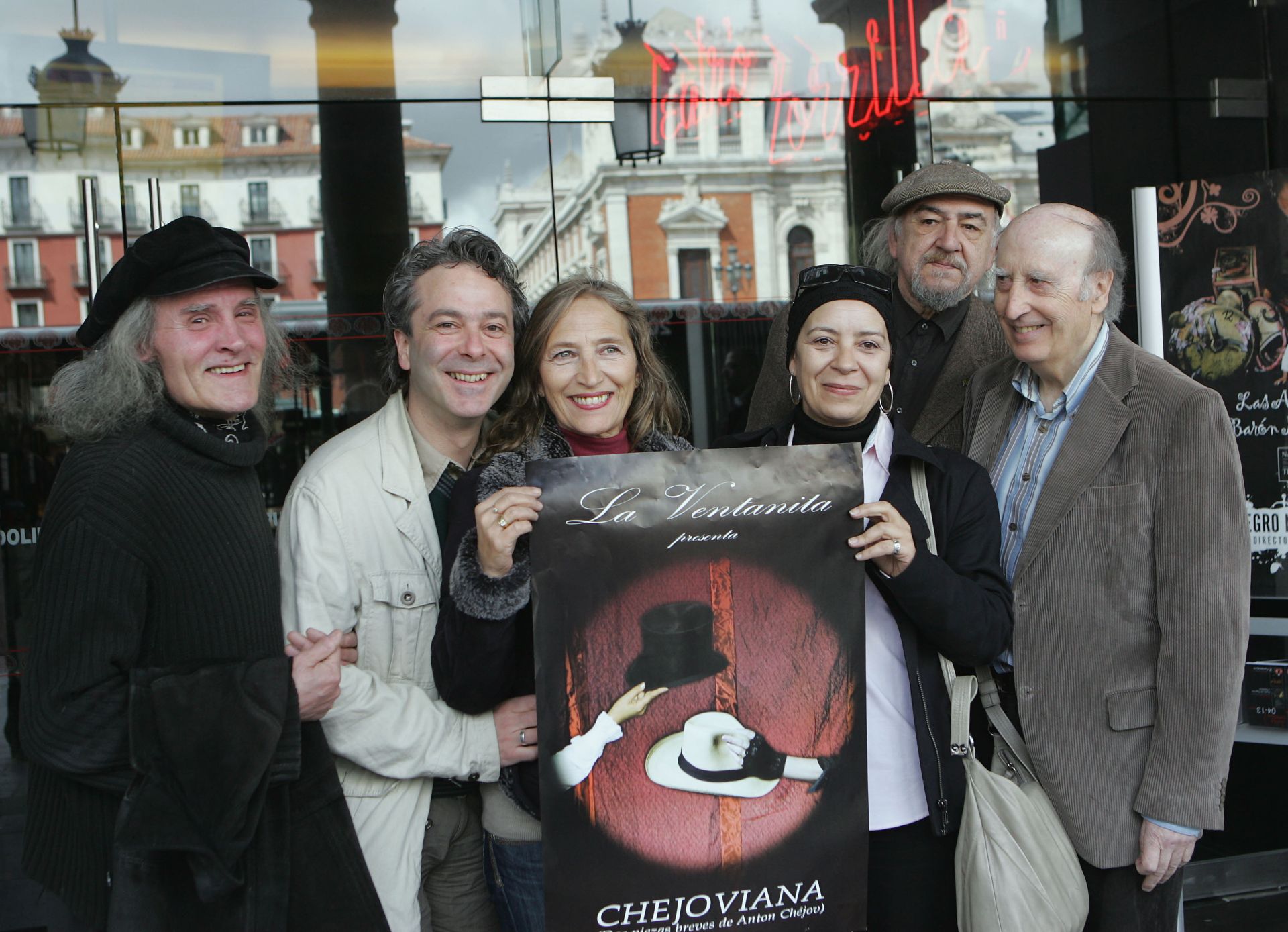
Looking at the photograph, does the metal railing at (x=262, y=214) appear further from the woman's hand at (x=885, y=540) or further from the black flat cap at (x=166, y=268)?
the woman's hand at (x=885, y=540)

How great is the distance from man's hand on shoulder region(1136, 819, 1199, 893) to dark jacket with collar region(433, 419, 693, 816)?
1.12m

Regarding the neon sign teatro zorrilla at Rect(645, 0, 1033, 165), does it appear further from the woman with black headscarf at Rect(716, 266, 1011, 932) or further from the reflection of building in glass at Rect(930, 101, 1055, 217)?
the woman with black headscarf at Rect(716, 266, 1011, 932)

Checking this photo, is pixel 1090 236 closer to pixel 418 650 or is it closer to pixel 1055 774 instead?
pixel 1055 774

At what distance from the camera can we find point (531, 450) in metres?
2.04

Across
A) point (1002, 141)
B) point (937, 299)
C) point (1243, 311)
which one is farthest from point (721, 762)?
point (1002, 141)

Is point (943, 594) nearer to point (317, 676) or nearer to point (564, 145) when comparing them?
point (317, 676)

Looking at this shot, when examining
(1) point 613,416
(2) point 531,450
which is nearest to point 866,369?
(1) point 613,416

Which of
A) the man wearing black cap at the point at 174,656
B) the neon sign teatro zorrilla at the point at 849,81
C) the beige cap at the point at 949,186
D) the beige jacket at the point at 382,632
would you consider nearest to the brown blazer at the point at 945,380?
the beige cap at the point at 949,186

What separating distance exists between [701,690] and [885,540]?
Result: 40 centimetres

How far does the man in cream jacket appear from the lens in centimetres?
199

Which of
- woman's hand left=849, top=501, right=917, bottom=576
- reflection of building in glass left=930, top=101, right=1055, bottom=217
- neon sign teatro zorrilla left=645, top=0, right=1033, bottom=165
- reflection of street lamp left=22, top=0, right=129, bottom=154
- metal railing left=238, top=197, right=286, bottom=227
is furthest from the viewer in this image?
reflection of building in glass left=930, top=101, right=1055, bottom=217

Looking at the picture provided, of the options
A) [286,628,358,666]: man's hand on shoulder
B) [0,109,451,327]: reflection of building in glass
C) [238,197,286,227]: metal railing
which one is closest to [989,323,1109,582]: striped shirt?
[286,628,358,666]: man's hand on shoulder

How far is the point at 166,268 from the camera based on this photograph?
195cm

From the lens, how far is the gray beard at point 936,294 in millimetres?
2848
